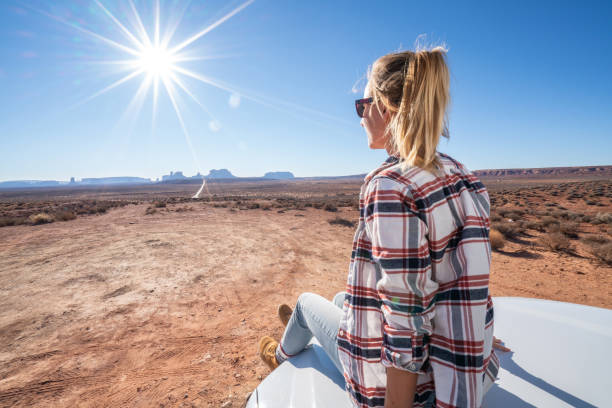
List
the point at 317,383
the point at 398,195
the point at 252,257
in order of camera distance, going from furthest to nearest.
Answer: the point at 252,257 → the point at 317,383 → the point at 398,195

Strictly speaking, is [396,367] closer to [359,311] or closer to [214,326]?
[359,311]

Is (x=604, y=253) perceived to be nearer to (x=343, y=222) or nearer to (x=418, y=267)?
(x=343, y=222)

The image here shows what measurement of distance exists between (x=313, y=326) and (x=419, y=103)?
126cm

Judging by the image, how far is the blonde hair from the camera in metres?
0.81

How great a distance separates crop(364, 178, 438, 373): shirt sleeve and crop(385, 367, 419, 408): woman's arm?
45 millimetres

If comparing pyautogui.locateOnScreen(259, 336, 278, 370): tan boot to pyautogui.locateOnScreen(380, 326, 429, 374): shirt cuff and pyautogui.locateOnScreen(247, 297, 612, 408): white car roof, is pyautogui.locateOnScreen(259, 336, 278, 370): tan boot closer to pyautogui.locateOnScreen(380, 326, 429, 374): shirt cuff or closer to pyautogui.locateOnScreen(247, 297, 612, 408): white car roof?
pyautogui.locateOnScreen(247, 297, 612, 408): white car roof

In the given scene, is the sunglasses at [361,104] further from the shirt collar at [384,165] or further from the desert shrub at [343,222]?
the desert shrub at [343,222]

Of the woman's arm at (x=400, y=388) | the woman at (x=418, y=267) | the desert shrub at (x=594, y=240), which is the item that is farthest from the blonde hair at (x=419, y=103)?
the desert shrub at (x=594, y=240)

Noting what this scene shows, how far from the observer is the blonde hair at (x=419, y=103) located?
2.66 feet

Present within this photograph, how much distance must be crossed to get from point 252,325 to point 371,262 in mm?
3052

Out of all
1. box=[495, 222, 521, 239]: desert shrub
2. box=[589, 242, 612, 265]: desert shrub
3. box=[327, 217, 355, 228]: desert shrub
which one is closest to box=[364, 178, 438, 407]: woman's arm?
box=[589, 242, 612, 265]: desert shrub

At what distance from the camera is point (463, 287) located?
0.77 meters

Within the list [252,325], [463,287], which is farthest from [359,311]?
[252,325]

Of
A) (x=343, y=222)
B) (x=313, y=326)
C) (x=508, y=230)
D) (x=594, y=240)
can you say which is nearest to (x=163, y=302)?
(x=313, y=326)
